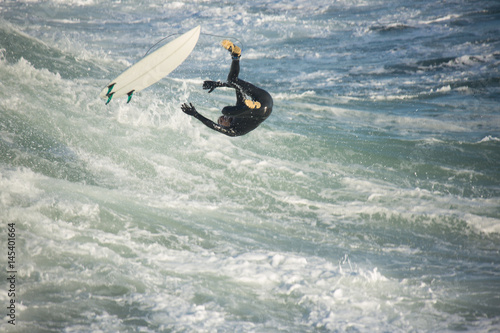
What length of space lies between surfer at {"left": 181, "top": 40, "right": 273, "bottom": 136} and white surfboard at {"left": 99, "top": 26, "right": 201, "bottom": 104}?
813 mm

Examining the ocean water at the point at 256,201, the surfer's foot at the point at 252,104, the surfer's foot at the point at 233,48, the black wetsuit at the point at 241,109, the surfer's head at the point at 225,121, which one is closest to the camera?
the ocean water at the point at 256,201

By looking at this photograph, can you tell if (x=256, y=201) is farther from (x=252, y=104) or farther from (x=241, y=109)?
(x=252, y=104)

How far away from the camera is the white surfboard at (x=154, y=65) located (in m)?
6.35

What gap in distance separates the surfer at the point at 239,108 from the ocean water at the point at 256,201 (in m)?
1.67

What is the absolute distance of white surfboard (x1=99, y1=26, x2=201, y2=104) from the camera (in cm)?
635

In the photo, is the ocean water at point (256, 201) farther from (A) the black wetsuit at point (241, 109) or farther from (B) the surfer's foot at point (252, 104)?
(B) the surfer's foot at point (252, 104)

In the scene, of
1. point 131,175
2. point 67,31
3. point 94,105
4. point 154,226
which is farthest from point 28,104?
point 67,31

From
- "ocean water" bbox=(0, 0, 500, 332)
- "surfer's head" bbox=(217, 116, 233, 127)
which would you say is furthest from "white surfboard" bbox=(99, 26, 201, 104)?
"ocean water" bbox=(0, 0, 500, 332)

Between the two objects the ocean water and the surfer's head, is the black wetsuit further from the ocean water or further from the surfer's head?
the ocean water

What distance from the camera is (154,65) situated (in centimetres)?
648

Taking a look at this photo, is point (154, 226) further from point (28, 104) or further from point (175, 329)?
point (28, 104)

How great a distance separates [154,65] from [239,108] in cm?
177

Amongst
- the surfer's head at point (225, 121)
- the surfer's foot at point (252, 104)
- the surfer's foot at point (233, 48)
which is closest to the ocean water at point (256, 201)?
the surfer's head at point (225, 121)

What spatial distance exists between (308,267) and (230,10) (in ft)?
79.9
